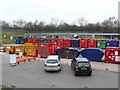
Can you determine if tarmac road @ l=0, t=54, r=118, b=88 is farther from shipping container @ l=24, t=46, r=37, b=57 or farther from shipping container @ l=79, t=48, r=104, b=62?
shipping container @ l=24, t=46, r=37, b=57

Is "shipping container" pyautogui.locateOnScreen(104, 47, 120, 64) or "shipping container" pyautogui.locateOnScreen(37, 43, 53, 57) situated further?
"shipping container" pyautogui.locateOnScreen(37, 43, 53, 57)

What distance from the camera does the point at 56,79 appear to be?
19906 millimetres

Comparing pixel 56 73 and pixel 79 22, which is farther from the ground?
pixel 79 22

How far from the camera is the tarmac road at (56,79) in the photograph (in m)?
17.7

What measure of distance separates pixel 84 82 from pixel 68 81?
3.99 feet

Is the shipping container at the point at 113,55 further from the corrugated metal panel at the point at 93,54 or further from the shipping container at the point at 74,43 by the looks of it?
the shipping container at the point at 74,43

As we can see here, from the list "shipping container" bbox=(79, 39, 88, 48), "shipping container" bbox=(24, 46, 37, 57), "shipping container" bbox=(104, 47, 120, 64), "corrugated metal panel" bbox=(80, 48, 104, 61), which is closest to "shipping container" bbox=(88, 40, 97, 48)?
"shipping container" bbox=(79, 39, 88, 48)

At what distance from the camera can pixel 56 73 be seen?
22.4 meters

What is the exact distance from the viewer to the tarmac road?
17656mm

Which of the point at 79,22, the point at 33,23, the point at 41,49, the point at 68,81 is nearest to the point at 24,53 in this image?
the point at 41,49

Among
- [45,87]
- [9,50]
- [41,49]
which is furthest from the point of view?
[9,50]

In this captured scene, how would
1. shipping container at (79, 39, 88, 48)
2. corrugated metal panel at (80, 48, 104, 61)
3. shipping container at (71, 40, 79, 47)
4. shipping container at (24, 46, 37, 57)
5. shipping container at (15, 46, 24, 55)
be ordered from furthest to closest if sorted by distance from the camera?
shipping container at (71, 40, 79, 47)
shipping container at (79, 39, 88, 48)
shipping container at (15, 46, 24, 55)
shipping container at (24, 46, 37, 57)
corrugated metal panel at (80, 48, 104, 61)

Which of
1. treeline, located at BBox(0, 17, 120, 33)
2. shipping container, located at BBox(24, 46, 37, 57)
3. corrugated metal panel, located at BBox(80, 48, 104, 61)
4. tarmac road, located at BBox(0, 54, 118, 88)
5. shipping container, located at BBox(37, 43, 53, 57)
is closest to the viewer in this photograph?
tarmac road, located at BBox(0, 54, 118, 88)

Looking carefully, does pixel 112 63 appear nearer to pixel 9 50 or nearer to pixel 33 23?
pixel 9 50
